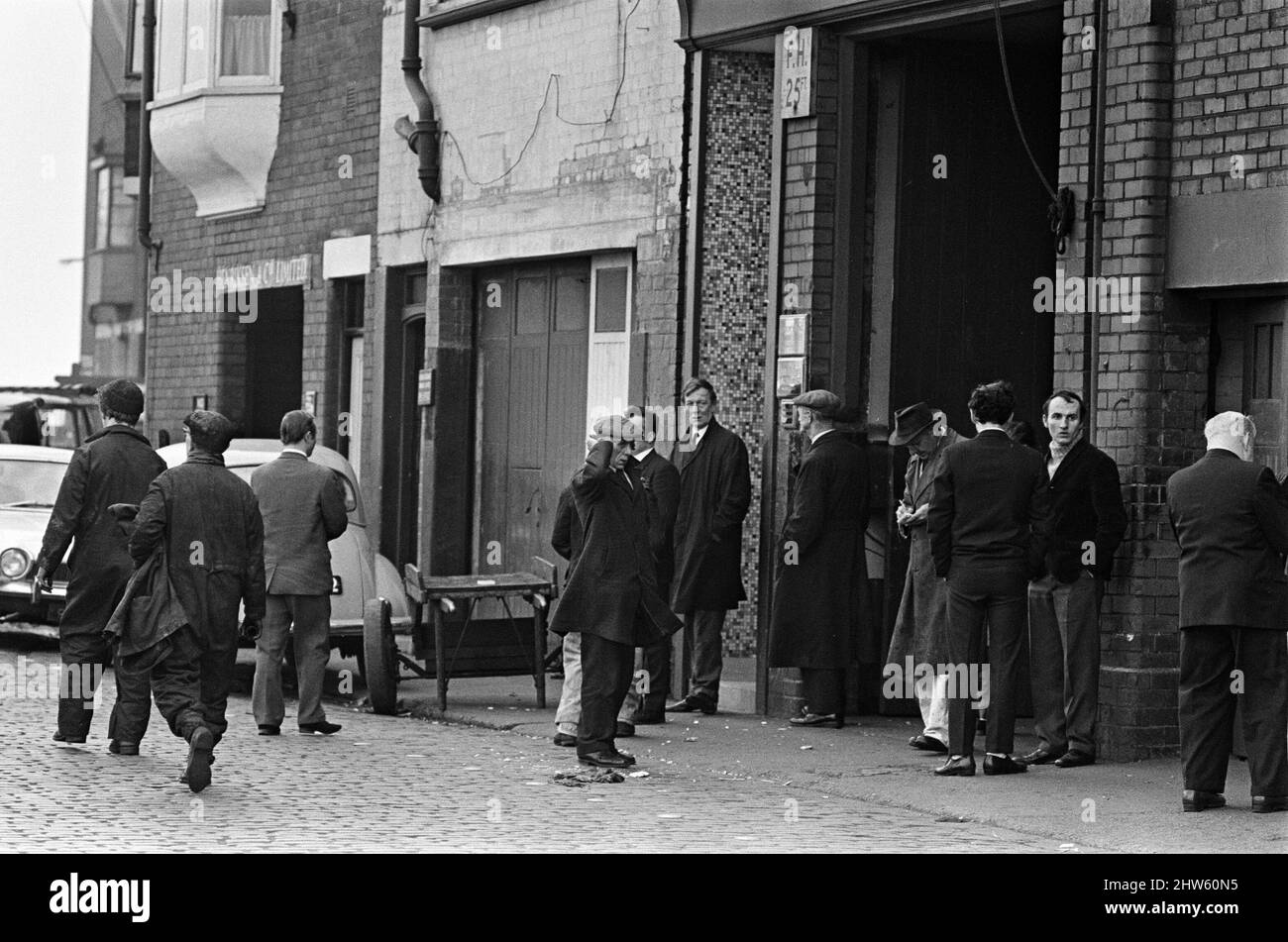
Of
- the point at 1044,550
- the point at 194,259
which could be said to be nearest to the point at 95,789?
the point at 1044,550

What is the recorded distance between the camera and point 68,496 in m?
12.3

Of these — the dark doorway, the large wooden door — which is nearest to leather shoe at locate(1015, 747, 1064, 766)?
the large wooden door

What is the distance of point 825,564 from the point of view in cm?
1362

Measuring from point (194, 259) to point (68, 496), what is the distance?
11380mm

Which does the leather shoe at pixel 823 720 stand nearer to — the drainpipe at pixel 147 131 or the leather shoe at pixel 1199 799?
the leather shoe at pixel 1199 799

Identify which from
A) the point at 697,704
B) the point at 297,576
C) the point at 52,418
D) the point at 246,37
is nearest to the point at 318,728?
the point at 297,576

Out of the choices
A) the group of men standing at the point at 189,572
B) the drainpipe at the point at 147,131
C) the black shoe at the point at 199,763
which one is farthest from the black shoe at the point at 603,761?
the drainpipe at the point at 147,131

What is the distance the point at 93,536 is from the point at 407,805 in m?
3.16

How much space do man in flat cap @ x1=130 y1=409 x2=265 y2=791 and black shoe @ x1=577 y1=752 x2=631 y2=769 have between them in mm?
1795

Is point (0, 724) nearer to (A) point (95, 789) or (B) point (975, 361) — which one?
(A) point (95, 789)

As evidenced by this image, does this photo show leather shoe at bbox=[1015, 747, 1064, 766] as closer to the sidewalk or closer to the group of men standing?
the sidewalk

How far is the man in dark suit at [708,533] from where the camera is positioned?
14094 mm

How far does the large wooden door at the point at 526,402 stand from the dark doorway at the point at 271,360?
14.0 feet

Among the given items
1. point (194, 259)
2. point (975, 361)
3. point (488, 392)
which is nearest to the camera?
point (975, 361)
